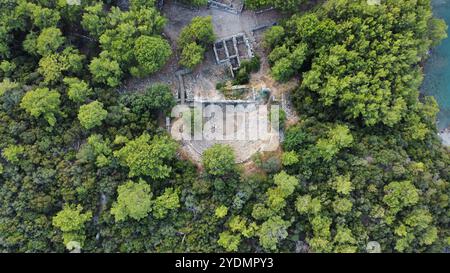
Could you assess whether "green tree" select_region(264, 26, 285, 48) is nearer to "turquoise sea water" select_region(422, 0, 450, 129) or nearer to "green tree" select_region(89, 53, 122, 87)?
"green tree" select_region(89, 53, 122, 87)

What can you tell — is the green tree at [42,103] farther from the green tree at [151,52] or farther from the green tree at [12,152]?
the green tree at [151,52]

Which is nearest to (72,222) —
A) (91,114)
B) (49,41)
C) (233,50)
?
(91,114)

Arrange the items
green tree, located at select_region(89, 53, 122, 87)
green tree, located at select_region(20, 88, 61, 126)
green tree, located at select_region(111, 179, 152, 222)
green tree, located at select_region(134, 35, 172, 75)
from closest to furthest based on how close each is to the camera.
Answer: green tree, located at select_region(111, 179, 152, 222)
green tree, located at select_region(20, 88, 61, 126)
green tree, located at select_region(134, 35, 172, 75)
green tree, located at select_region(89, 53, 122, 87)

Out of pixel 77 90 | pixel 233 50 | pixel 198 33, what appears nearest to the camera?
pixel 77 90

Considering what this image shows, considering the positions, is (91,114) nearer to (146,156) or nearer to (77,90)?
(77,90)

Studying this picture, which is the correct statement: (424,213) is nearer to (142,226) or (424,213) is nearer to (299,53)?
(299,53)

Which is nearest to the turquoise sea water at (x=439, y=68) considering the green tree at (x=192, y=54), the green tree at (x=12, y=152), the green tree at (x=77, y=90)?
the green tree at (x=192, y=54)

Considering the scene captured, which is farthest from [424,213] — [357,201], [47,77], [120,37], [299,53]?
[47,77]

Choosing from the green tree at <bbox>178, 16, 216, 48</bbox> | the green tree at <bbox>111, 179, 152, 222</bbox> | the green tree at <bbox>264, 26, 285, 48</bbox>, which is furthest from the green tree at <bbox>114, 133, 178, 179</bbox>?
the green tree at <bbox>264, 26, 285, 48</bbox>

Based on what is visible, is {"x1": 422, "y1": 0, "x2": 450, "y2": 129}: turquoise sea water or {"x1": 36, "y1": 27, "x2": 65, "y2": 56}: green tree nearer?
{"x1": 36, "y1": 27, "x2": 65, "y2": 56}: green tree
